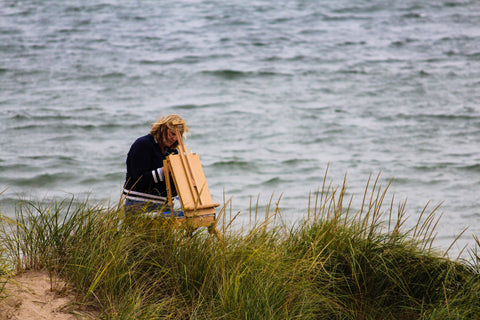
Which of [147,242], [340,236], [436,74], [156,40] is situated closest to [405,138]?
[436,74]

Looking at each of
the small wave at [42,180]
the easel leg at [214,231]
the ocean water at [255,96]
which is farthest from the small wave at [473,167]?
the easel leg at [214,231]

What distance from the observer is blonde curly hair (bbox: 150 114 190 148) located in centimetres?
483

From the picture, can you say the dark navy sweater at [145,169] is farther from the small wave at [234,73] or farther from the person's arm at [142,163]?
the small wave at [234,73]

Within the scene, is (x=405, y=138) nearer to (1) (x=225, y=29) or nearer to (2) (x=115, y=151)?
(2) (x=115, y=151)

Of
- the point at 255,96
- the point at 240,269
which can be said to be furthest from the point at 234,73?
the point at 240,269

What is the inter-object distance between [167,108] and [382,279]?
11.6 m

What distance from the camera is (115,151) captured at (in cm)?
1267

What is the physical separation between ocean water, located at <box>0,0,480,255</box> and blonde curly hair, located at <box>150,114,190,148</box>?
3.61ft

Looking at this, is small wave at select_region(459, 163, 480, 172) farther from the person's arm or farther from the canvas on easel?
the canvas on easel

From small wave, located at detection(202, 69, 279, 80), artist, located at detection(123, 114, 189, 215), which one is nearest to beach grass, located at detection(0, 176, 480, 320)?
artist, located at detection(123, 114, 189, 215)

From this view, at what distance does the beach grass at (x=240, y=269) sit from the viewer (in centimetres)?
393

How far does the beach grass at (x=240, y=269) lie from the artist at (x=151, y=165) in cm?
47

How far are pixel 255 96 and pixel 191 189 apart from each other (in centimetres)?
1296

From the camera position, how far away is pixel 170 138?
5.01m
